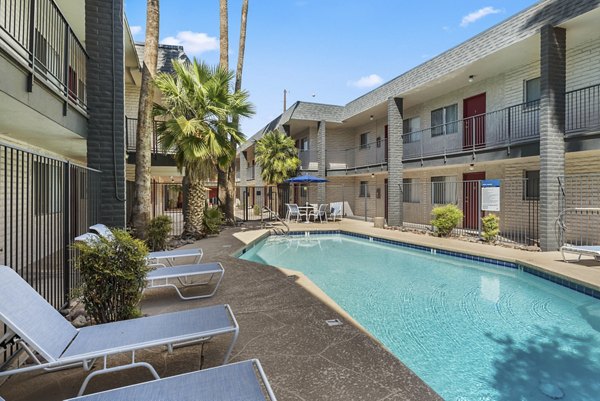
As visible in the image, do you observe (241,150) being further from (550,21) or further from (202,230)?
(550,21)

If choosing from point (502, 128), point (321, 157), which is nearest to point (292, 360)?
point (502, 128)

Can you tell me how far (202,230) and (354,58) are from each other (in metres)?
15.8

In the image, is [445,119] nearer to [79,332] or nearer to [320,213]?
[320,213]

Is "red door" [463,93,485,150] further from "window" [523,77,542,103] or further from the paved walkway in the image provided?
the paved walkway

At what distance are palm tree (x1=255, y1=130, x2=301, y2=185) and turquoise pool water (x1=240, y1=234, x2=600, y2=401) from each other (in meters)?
9.78

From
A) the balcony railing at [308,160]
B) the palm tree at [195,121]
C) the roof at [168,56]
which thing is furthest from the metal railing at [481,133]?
the roof at [168,56]

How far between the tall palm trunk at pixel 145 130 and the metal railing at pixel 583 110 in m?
12.0

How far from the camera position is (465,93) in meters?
14.3

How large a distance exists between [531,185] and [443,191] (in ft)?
13.5

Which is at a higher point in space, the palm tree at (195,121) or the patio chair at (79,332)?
the palm tree at (195,121)

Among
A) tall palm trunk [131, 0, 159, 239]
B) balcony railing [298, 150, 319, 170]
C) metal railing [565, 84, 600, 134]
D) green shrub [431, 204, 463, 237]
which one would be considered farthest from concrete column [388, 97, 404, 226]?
tall palm trunk [131, 0, 159, 239]

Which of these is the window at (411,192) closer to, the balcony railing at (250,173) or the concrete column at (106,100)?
the concrete column at (106,100)

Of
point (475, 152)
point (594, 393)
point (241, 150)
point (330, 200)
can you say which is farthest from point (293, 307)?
point (241, 150)

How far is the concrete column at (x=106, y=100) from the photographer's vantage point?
6754 millimetres
